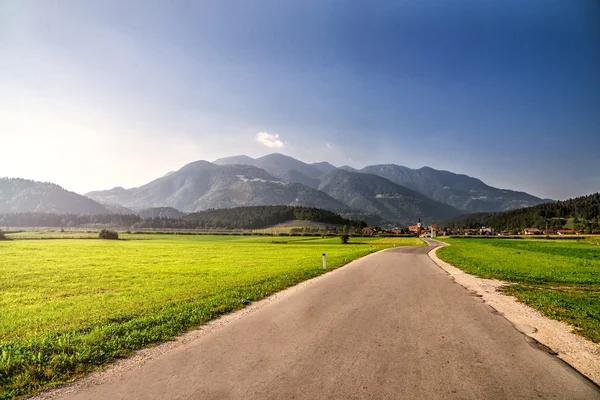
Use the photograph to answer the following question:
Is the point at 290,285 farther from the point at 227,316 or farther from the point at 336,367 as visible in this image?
the point at 336,367

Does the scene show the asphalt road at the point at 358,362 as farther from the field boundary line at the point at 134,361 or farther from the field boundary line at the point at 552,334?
the field boundary line at the point at 552,334

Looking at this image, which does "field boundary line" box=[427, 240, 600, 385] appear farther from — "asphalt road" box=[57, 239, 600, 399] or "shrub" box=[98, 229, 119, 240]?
"shrub" box=[98, 229, 119, 240]

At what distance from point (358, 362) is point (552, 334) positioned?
6.60 metres

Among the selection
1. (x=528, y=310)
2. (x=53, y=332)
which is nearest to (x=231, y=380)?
(x=53, y=332)

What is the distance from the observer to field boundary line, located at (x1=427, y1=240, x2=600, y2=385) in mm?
7082

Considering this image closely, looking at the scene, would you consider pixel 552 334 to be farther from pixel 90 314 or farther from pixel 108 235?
pixel 108 235

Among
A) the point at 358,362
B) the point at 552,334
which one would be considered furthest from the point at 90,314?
the point at 552,334

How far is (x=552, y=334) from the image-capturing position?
9258 millimetres

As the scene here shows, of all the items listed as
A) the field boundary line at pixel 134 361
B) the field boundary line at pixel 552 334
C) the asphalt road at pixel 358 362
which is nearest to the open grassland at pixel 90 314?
the field boundary line at pixel 134 361

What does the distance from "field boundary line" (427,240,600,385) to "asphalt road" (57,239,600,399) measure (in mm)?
383

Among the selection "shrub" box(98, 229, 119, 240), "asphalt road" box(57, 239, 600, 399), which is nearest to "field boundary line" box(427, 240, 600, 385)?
"asphalt road" box(57, 239, 600, 399)

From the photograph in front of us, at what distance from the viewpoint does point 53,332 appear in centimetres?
1023

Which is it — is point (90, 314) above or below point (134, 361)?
below

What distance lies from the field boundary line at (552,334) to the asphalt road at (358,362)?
383 mm
